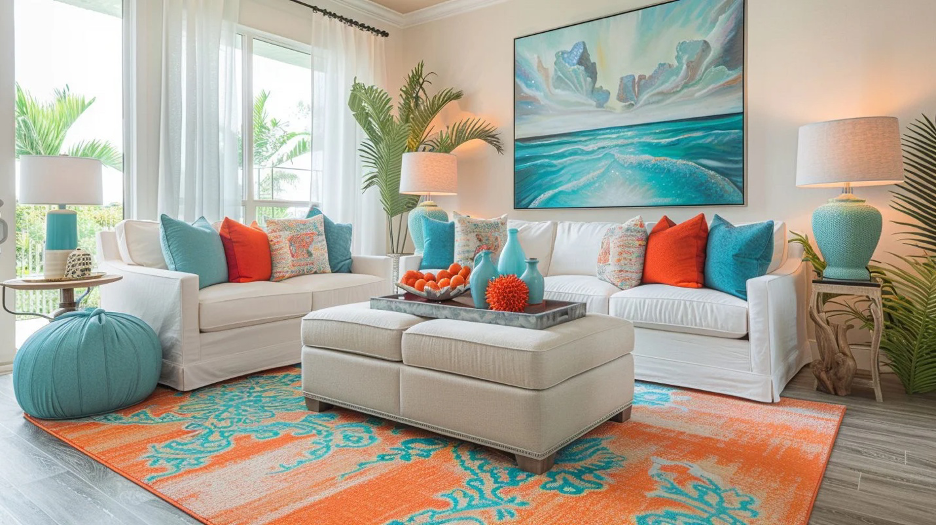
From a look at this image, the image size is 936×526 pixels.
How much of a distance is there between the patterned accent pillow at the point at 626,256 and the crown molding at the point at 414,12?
8.67 feet

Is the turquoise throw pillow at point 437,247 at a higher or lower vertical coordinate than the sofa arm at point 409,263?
higher

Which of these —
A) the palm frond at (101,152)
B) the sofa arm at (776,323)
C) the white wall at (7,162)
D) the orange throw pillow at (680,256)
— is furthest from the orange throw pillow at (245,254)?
the sofa arm at (776,323)

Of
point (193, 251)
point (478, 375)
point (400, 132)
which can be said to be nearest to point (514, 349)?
point (478, 375)

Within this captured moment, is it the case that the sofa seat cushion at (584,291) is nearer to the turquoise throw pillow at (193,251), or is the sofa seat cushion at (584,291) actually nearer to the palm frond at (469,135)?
the palm frond at (469,135)

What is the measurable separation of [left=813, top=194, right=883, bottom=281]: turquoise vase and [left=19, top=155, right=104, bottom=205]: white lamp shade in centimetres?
367

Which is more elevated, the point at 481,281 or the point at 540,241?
the point at 540,241

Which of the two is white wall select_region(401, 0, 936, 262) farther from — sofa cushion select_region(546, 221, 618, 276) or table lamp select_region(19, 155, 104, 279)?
table lamp select_region(19, 155, 104, 279)

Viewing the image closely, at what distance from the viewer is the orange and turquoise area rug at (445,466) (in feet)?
5.52

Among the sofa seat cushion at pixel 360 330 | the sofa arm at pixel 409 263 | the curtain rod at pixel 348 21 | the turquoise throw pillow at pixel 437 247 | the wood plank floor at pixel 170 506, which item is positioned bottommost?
the wood plank floor at pixel 170 506

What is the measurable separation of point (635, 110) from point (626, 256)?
140 cm

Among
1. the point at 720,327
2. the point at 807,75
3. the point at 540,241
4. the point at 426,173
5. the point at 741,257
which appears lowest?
the point at 720,327

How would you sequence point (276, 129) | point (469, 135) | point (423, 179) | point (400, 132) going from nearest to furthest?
point (423, 179), point (276, 129), point (400, 132), point (469, 135)

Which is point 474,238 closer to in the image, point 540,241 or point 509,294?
point 540,241

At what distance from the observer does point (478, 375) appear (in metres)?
2.06
